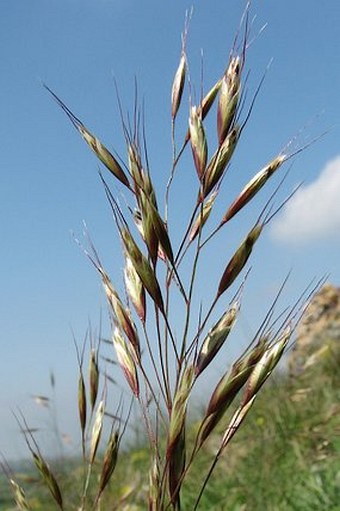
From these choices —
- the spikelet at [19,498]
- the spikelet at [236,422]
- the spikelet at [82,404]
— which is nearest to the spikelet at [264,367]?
the spikelet at [236,422]

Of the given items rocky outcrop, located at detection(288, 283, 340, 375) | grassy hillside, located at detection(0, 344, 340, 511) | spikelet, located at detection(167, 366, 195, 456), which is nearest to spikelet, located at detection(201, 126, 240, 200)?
spikelet, located at detection(167, 366, 195, 456)

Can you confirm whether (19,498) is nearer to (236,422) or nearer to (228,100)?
(236,422)

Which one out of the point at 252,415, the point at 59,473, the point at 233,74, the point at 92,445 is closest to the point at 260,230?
the point at 233,74

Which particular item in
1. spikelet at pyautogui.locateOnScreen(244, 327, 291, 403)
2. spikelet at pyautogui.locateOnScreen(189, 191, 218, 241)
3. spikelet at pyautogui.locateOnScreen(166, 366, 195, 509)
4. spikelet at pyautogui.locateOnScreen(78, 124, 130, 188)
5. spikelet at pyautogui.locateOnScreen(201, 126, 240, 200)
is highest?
spikelet at pyautogui.locateOnScreen(78, 124, 130, 188)

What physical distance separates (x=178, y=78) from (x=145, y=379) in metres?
0.42

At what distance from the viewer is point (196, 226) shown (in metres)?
1.04

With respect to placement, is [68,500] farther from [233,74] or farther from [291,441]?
[233,74]

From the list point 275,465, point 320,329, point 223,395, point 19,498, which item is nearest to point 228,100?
point 223,395

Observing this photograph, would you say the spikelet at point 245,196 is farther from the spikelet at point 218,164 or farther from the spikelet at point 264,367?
the spikelet at point 264,367

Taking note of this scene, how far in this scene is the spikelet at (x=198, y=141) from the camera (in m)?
1.03

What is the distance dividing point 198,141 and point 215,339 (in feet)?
0.82

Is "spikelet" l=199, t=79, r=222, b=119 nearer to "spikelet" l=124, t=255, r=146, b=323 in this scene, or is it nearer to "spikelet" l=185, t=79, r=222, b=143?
"spikelet" l=185, t=79, r=222, b=143

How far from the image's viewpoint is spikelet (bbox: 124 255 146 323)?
40.9 inches

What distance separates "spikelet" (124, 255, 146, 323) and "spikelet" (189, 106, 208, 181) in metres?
0.14
